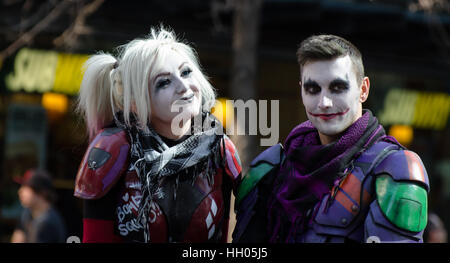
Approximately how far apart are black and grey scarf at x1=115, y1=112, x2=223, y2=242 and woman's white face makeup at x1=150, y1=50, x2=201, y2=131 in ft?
0.34

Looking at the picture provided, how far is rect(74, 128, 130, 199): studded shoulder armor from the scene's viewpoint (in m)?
3.03

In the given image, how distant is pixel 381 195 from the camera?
264 centimetres

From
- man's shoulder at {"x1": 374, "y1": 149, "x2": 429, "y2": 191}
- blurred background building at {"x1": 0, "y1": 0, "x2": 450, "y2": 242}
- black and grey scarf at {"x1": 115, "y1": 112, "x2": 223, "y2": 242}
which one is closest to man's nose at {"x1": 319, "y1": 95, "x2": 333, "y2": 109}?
man's shoulder at {"x1": 374, "y1": 149, "x2": 429, "y2": 191}

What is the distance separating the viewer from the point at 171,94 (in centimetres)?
312

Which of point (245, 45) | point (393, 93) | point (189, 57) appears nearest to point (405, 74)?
point (393, 93)

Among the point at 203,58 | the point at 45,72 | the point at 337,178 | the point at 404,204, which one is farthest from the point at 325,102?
the point at 203,58

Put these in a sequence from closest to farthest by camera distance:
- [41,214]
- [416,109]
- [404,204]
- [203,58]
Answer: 1. [404,204]
2. [41,214]
3. [203,58]
4. [416,109]

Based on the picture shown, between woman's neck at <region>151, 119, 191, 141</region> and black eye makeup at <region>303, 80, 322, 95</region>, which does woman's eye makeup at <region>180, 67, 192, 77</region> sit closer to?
woman's neck at <region>151, 119, 191, 141</region>

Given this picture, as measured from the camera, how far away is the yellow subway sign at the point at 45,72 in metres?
8.43

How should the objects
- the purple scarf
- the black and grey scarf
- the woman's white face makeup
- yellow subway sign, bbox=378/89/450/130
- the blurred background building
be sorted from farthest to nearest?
1. yellow subway sign, bbox=378/89/450/130
2. the blurred background building
3. the woman's white face makeup
4. the black and grey scarf
5. the purple scarf

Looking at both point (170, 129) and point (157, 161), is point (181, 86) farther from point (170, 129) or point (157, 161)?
point (157, 161)

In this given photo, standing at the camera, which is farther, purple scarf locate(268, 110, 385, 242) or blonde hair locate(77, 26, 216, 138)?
blonde hair locate(77, 26, 216, 138)

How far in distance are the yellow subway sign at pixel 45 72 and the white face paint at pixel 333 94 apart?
241 inches

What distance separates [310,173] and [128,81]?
1028mm
